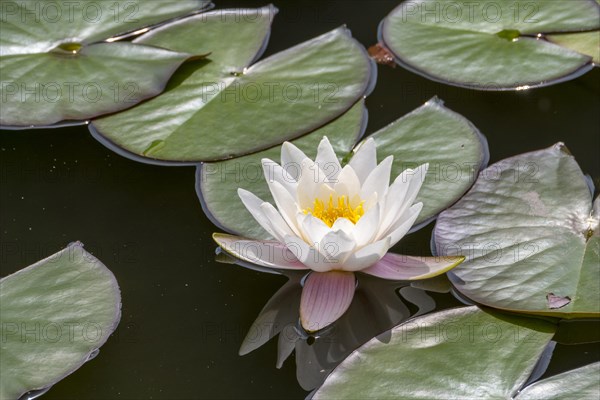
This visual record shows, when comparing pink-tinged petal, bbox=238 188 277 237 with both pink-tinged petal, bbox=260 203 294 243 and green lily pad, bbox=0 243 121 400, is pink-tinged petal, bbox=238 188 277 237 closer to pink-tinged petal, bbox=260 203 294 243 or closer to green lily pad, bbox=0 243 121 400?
pink-tinged petal, bbox=260 203 294 243

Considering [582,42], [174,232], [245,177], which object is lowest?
[174,232]

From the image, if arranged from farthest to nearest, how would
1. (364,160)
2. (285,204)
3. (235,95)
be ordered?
(235,95)
(364,160)
(285,204)

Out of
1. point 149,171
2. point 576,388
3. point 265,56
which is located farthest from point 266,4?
point 576,388

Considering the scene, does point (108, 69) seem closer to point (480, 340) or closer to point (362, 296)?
point (362, 296)

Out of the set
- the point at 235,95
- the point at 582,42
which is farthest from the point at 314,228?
the point at 582,42

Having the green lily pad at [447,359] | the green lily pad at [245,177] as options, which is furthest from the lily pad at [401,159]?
the green lily pad at [447,359]

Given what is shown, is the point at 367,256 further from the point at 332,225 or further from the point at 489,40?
the point at 489,40

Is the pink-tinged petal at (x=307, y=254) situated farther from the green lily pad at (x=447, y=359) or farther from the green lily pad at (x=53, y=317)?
the green lily pad at (x=53, y=317)
